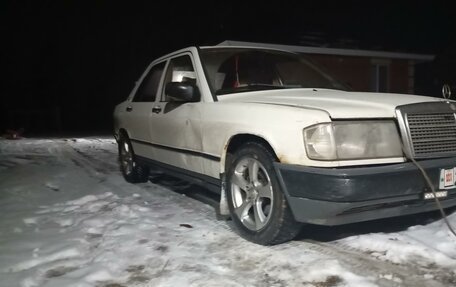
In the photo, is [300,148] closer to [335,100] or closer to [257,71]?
[335,100]

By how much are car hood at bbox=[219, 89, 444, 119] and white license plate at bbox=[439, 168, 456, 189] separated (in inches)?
21.3

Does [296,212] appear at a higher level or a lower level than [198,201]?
higher

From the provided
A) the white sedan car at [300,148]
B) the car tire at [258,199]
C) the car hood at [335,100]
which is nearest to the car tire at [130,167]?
the white sedan car at [300,148]

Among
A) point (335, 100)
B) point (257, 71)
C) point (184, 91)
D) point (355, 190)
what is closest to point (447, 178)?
point (355, 190)

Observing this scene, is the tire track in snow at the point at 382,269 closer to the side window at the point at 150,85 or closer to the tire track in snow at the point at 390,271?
the tire track in snow at the point at 390,271

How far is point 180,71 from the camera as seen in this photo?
4836mm

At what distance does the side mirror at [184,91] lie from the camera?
413 centimetres

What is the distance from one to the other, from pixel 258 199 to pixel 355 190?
0.88m

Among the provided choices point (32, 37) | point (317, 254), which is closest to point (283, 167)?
point (317, 254)

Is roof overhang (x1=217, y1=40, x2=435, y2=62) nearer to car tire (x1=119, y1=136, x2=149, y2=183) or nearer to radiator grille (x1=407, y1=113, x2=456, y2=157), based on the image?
car tire (x1=119, y1=136, x2=149, y2=183)

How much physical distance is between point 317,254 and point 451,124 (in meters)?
1.37

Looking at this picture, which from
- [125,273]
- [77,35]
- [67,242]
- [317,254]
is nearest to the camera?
[125,273]

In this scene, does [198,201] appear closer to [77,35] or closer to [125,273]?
[125,273]

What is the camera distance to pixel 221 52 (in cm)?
464
